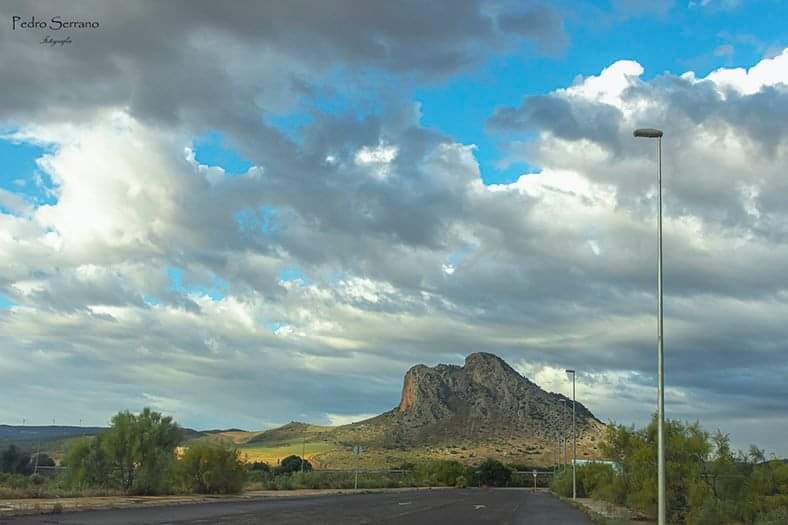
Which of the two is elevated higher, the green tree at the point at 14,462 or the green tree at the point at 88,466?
the green tree at the point at 88,466

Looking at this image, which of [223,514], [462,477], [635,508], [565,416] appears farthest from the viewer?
[565,416]

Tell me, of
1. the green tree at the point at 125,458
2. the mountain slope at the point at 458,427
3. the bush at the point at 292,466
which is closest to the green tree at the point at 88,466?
the green tree at the point at 125,458

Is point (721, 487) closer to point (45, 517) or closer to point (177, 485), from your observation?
point (45, 517)

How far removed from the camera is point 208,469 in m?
51.0

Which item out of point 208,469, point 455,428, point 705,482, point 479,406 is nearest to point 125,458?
point 208,469

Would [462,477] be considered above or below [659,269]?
below

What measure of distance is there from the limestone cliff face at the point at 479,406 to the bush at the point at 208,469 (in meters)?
96.1

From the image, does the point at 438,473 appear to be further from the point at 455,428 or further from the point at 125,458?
the point at 125,458

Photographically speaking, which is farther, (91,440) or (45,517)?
(91,440)

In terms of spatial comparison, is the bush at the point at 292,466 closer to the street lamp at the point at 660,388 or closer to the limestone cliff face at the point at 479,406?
the limestone cliff face at the point at 479,406

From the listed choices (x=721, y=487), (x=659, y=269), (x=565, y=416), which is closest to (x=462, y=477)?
(x=565, y=416)

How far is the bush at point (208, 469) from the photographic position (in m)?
50.4

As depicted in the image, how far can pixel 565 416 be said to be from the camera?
15938 cm

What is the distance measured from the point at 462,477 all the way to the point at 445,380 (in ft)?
192
